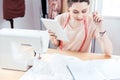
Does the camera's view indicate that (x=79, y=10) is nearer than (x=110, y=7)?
Yes

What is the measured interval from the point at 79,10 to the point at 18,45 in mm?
590

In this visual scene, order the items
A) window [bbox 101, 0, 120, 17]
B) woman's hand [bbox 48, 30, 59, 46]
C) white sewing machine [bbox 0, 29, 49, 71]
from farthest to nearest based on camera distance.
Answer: window [bbox 101, 0, 120, 17]
woman's hand [bbox 48, 30, 59, 46]
white sewing machine [bbox 0, 29, 49, 71]

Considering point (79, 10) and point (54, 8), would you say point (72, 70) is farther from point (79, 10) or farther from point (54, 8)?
point (54, 8)

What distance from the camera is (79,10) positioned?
58.3 inches

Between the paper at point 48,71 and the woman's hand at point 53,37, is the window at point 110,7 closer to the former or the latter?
the woman's hand at point 53,37

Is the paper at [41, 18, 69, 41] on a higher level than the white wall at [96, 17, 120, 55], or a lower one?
higher

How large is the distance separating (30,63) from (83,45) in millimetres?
578

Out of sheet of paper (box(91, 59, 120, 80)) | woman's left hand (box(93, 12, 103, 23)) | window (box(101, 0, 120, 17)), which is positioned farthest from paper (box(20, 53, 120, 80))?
window (box(101, 0, 120, 17))

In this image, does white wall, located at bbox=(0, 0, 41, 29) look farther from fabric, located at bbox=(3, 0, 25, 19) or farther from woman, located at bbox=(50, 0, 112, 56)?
woman, located at bbox=(50, 0, 112, 56)

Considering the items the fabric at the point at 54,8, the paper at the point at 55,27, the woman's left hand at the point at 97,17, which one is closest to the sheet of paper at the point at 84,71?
the paper at the point at 55,27

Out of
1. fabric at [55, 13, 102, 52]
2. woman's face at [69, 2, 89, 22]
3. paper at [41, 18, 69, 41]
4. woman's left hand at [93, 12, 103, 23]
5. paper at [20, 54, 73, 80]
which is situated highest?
woman's face at [69, 2, 89, 22]

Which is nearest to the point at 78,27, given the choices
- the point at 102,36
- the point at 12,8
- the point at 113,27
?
the point at 102,36

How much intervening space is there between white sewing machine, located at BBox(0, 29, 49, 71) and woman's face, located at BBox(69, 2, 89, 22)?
0.46m

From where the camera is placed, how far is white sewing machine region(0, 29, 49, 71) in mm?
1068
